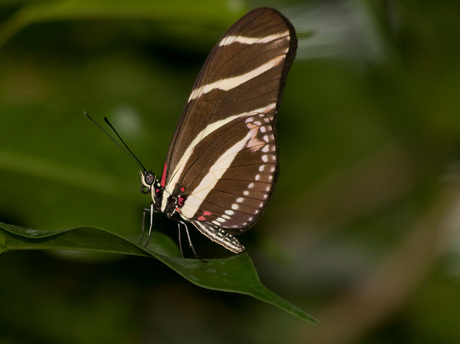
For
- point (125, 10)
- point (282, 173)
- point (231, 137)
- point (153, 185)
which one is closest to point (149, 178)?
point (153, 185)

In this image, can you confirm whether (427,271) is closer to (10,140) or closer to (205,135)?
(205,135)

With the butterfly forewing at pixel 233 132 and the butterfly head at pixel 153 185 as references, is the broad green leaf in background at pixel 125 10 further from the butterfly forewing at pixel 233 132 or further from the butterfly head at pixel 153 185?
the butterfly head at pixel 153 185

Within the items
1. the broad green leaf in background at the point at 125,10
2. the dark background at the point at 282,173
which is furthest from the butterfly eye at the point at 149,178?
the broad green leaf in background at the point at 125,10

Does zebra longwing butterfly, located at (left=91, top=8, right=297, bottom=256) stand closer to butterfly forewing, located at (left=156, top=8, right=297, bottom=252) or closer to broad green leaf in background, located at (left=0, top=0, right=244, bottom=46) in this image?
butterfly forewing, located at (left=156, top=8, right=297, bottom=252)

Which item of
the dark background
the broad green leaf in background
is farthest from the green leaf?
the broad green leaf in background

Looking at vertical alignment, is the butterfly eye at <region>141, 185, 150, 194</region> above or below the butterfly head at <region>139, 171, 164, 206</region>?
below

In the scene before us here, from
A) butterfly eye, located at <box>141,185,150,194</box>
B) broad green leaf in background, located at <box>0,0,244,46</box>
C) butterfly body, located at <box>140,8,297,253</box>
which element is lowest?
butterfly eye, located at <box>141,185,150,194</box>
